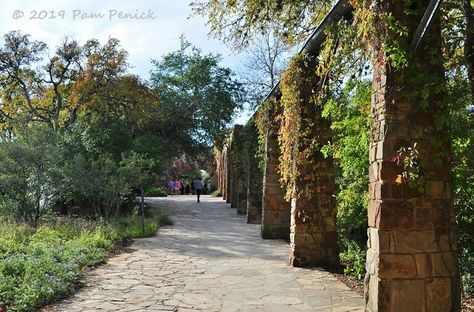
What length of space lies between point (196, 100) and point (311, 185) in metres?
13.1

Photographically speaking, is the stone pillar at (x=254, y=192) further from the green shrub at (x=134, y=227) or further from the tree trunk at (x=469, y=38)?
the tree trunk at (x=469, y=38)

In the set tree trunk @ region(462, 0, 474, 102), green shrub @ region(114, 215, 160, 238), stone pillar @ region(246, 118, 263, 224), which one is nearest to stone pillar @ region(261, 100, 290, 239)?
green shrub @ region(114, 215, 160, 238)

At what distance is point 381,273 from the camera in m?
4.19

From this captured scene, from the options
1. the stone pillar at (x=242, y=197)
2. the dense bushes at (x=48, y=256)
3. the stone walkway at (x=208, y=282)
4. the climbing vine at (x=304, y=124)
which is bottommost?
the stone walkway at (x=208, y=282)

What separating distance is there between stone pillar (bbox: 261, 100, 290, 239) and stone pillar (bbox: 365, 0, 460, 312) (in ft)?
21.2

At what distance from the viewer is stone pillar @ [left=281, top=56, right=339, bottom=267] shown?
7.41 m

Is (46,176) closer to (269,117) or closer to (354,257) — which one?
(269,117)

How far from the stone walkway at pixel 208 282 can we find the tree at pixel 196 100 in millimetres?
10287

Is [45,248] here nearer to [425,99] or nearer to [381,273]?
[381,273]

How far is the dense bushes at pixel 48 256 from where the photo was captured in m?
5.19

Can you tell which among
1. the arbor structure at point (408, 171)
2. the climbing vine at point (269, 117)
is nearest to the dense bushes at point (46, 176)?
the climbing vine at point (269, 117)

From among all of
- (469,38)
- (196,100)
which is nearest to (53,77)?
(196,100)

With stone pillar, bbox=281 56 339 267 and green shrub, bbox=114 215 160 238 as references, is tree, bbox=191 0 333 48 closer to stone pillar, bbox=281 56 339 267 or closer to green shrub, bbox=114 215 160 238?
stone pillar, bbox=281 56 339 267

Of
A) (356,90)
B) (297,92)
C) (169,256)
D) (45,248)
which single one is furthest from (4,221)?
(356,90)
